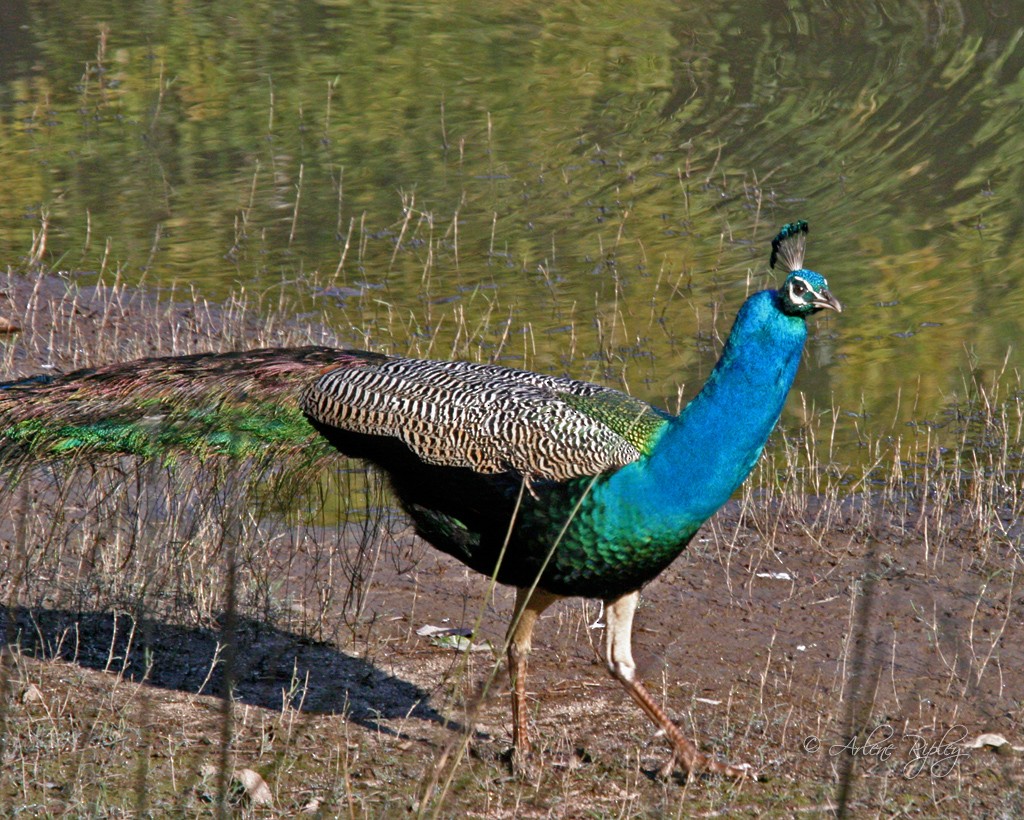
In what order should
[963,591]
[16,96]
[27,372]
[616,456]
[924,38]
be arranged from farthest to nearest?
[924,38]
[16,96]
[27,372]
[963,591]
[616,456]

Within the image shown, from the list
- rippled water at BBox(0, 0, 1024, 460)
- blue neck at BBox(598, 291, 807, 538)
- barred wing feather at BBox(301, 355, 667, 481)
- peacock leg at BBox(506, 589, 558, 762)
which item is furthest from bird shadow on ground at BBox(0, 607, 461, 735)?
rippled water at BBox(0, 0, 1024, 460)

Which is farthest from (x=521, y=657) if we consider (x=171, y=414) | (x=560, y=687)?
(x=171, y=414)

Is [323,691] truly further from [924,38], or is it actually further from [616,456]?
[924,38]

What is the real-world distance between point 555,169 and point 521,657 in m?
7.07

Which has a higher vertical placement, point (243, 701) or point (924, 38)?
point (924, 38)

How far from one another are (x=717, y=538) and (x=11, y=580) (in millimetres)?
2583

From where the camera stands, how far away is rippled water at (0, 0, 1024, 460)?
8.37 m

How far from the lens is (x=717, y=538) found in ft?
18.9

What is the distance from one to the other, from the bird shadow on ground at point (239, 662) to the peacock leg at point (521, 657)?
33cm

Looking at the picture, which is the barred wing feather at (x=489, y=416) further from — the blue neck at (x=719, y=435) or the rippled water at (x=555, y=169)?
the rippled water at (x=555, y=169)

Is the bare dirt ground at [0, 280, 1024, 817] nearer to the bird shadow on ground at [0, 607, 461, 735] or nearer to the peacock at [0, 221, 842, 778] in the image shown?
the bird shadow on ground at [0, 607, 461, 735]

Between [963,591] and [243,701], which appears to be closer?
[243,701]

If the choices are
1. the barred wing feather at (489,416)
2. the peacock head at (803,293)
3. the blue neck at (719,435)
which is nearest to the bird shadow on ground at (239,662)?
the barred wing feather at (489,416)

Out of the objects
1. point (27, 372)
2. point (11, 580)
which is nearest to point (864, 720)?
point (11, 580)
